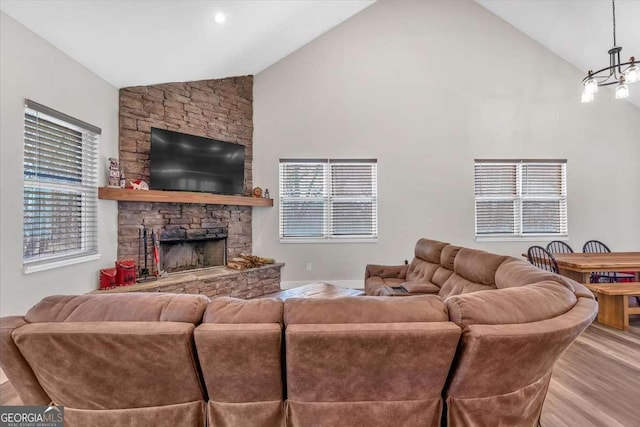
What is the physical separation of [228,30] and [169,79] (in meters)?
1.11

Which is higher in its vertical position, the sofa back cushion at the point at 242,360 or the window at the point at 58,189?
the window at the point at 58,189

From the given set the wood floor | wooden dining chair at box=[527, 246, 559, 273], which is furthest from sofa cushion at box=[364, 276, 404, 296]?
wooden dining chair at box=[527, 246, 559, 273]

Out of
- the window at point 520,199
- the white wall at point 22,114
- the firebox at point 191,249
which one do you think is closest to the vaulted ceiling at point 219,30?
the white wall at point 22,114

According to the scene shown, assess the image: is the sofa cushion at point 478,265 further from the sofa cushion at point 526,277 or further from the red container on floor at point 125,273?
the red container on floor at point 125,273

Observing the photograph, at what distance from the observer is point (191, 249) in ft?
14.7

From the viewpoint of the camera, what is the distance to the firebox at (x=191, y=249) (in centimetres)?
411

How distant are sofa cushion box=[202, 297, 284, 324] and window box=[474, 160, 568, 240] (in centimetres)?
488

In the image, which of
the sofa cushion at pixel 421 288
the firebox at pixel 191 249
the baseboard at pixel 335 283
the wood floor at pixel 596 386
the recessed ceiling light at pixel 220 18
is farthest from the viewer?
the baseboard at pixel 335 283

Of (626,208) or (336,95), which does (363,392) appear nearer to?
(336,95)

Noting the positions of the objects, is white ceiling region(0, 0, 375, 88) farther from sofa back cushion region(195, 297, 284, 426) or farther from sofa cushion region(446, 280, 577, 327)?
sofa cushion region(446, 280, 577, 327)

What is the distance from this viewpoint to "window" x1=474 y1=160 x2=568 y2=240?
16.8ft

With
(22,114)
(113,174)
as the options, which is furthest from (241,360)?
(113,174)

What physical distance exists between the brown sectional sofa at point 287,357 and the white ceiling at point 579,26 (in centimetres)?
486

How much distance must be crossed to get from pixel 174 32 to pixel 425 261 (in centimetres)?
A: 403
